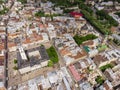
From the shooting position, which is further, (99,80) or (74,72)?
(74,72)

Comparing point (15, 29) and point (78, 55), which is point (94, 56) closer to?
point (78, 55)

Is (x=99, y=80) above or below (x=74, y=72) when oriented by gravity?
below

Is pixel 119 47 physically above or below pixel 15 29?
below

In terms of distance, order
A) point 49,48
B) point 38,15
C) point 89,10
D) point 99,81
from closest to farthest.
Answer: point 99,81
point 49,48
point 38,15
point 89,10

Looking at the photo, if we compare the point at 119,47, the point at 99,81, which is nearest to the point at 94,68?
the point at 99,81

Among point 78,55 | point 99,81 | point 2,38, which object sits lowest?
point 99,81

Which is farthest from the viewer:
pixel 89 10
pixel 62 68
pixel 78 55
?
pixel 89 10

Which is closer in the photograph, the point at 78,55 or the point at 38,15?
the point at 78,55

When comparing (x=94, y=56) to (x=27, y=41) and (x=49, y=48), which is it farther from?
(x=27, y=41)

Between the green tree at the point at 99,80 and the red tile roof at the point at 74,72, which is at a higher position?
the red tile roof at the point at 74,72

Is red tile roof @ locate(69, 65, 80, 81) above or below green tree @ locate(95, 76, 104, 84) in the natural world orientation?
above
